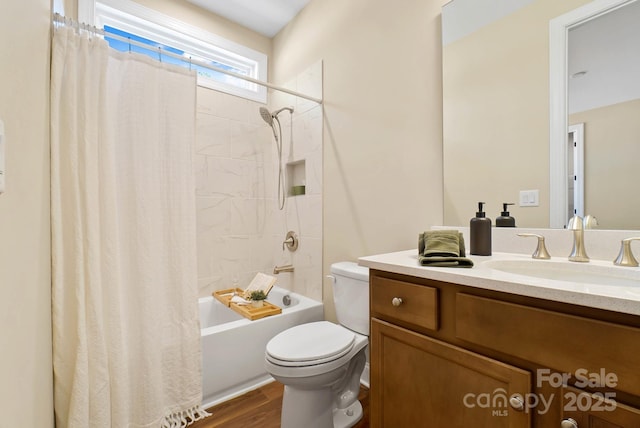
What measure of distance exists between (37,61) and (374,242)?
1.68 m

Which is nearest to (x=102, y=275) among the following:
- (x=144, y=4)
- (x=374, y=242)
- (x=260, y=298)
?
(x=260, y=298)

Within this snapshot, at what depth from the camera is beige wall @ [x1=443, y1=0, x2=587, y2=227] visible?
113 cm

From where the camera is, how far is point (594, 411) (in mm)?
578

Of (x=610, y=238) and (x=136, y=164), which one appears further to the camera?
(x=136, y=164)

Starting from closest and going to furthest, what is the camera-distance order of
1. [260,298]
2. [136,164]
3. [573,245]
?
1. [573,245]
2. [136,164]
3. [260,298]

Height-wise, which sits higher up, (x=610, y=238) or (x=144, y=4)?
(x=144, y=4)

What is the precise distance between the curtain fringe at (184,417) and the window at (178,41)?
195 cm

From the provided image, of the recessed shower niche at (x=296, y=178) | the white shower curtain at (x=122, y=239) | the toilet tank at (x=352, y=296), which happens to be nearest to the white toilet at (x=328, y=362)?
the toilet tank at (x=352, y=296)

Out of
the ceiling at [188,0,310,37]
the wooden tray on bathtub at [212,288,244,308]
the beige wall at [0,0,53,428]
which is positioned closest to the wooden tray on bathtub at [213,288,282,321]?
the wooden tray on bathtub at [212,288,244,308]

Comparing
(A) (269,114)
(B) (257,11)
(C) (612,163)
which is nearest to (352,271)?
(C) (612,163)

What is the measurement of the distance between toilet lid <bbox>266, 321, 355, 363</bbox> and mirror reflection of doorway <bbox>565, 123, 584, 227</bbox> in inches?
42.6

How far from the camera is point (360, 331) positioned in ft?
5.07

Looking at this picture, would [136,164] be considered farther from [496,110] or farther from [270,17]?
[270,17]

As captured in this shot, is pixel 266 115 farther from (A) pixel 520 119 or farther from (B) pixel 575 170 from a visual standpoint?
(B) pixel 575 170
